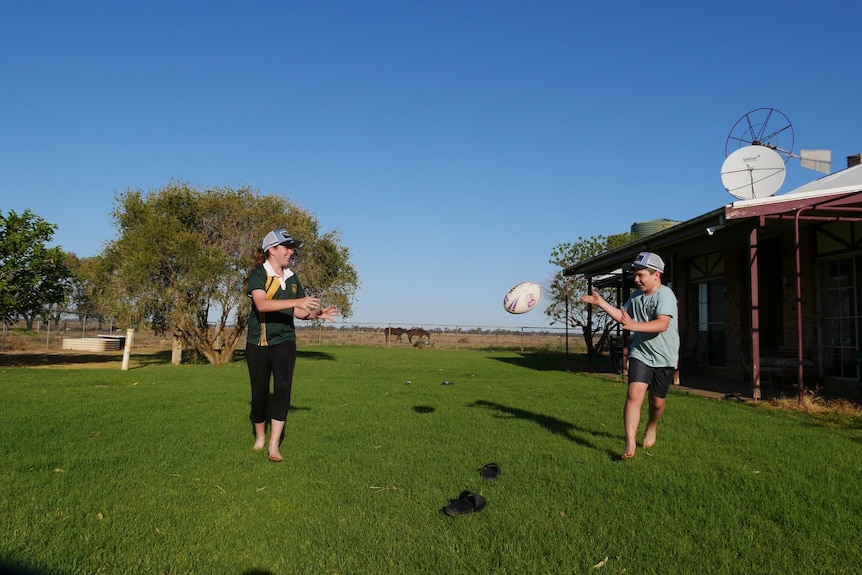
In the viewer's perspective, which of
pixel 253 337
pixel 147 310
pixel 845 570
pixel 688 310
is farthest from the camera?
pixel 147 310

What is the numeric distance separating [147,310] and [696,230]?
664 inches

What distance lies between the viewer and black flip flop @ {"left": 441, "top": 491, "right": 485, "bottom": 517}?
4070 mm

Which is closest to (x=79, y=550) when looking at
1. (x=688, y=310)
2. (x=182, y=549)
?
(x=182, y=549)

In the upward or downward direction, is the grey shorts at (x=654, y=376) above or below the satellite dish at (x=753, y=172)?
below

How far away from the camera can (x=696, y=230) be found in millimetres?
12055

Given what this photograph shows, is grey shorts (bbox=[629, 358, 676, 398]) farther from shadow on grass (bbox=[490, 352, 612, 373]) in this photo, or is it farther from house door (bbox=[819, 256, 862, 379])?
shadow on grass (bbox=[490, 352, 612, 373])

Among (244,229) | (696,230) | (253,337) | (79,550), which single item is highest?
(244,229)

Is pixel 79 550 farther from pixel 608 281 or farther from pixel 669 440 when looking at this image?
pixel 608 281

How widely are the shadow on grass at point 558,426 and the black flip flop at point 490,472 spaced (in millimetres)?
1361

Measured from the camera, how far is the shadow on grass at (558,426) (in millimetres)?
6676

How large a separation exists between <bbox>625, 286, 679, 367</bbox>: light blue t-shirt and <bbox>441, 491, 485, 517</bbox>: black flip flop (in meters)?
2.46

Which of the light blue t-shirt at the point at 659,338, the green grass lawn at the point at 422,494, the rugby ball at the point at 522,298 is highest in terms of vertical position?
the rugby ball at the point at 522,298

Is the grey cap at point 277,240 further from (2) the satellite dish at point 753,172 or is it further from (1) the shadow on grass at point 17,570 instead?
(2) the satellite dish at point 753,172

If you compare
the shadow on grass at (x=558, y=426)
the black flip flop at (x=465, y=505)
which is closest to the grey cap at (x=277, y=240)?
the black flip flop at (x=465, y=505)
